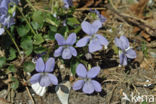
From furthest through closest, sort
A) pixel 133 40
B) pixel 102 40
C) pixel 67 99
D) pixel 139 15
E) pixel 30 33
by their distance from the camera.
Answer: pixel 139 15
pixel 133 40
pixel 30 33
pixel 67 99
pixel 102 40

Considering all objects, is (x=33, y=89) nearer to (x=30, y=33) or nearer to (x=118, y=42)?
(x=30, y=33)

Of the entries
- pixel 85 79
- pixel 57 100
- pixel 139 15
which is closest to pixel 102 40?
pixel 85 79

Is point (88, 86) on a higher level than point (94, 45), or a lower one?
lower

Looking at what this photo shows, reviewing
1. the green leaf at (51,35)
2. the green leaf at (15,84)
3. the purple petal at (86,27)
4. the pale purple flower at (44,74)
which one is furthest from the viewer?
the green leaf at (51,35)

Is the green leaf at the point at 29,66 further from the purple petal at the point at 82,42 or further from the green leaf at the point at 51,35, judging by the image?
the purple petal at the point at 82,42

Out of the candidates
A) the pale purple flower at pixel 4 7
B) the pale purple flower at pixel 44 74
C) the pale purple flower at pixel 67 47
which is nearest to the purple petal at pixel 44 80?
Answer: the pale purple flower at pixel 44 74

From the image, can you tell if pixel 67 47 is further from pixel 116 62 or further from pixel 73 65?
pixel 116 62

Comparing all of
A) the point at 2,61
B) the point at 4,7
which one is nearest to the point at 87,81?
the point at 2,61
